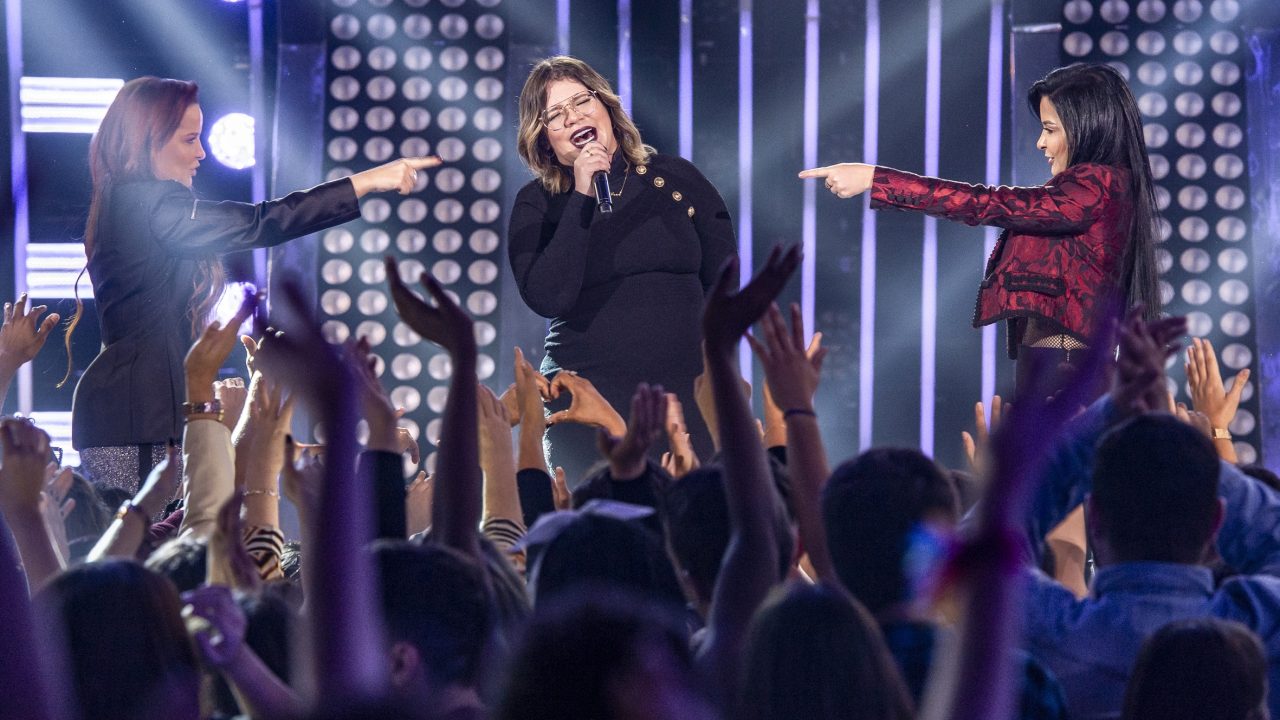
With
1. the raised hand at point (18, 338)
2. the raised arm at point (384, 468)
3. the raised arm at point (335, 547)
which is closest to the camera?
the raised arm at point (335, 547)

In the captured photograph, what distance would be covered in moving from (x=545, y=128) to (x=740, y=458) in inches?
90.9

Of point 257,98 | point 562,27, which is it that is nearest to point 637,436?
point 562,27

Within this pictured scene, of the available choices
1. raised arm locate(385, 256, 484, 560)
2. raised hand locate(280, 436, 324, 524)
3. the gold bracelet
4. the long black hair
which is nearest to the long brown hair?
the gold bracelet

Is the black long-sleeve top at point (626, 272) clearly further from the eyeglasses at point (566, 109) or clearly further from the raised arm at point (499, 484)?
the raised arm at point (499, 484)

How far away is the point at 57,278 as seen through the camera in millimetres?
5219

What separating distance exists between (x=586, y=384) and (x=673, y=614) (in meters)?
1.49

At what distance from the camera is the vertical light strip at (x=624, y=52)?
5.29 m

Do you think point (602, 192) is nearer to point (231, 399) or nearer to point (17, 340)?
point (231, 399)

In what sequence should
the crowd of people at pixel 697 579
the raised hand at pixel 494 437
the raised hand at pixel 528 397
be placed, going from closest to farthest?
the crowd of people at pixel 697 579
the raised hand at pixel 494 437
the raised hand at pixel 528 397

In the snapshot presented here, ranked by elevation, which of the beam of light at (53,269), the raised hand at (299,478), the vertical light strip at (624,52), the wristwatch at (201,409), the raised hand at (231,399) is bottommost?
the raised hand at (231,399)

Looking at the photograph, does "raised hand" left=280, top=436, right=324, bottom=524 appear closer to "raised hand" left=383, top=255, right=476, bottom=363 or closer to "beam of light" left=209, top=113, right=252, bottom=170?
"raised hand" left=383, top=255, right=476, bottom=363

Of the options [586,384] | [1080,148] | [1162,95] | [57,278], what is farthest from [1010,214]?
[57,278]

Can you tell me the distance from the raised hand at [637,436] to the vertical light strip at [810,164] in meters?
3.14

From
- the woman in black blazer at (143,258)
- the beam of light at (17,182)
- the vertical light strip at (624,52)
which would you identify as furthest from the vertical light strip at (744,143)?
the beam of light at (17,182)
